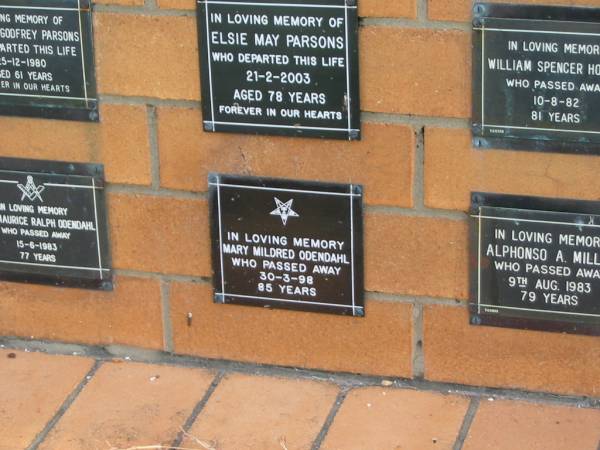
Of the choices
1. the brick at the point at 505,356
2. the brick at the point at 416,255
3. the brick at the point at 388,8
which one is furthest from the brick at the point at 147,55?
the brick at the point at 505,356

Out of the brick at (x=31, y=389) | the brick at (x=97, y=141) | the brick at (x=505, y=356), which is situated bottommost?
the brick at (x=31, y=389)

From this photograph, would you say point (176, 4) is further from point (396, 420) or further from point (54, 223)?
point (396, 420)

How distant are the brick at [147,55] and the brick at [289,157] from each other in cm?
6

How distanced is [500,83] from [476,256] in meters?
0.38

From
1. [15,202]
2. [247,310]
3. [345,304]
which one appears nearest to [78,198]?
[15,202]

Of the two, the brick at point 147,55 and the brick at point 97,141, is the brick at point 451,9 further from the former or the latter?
the brick at point 97,141

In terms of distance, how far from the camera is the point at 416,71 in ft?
8.64

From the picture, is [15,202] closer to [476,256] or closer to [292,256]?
[292,256]

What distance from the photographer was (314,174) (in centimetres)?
278

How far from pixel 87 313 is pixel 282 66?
795 millimetres

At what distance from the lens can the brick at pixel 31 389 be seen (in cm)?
281

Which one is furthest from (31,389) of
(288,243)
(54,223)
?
(288,243)

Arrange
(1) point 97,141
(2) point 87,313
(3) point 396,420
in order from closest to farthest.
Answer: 1. (3) point 396,420
2. (1) point 97,141
3. (2) point 87,313

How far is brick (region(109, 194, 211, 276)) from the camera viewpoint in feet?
9.51
